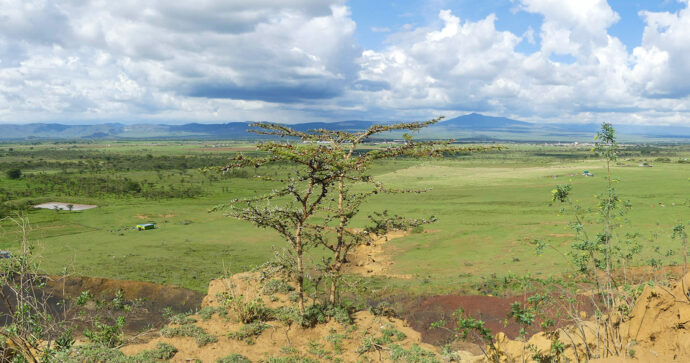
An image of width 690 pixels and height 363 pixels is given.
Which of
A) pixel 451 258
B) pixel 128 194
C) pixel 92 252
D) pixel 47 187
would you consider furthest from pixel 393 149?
pixel 47 187

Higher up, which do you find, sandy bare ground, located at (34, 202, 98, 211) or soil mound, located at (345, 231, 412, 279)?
soil mound, located at (345, 231, 412, 279)

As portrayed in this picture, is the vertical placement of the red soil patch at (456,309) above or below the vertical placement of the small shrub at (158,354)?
below

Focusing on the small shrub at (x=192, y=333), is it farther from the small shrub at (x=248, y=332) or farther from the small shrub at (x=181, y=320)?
the small shrub at (x=248, y=332)

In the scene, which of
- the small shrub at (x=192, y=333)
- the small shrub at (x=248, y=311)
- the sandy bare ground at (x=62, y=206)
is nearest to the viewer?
the small shrub at (x=192, y=333)

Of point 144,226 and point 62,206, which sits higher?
point 144,226

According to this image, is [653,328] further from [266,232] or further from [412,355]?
[266,232]

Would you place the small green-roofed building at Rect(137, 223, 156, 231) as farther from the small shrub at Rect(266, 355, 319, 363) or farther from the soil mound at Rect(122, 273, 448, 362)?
the small shrub at Rect(266, 355, 319, 363)

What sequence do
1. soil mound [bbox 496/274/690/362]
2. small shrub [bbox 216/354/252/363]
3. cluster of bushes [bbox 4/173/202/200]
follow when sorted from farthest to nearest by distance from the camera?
cluster of bushes [bbox 4/173/202/200] < small shrub [bbox 216/354/252/363] < soil mound [bbox 496/274/690/362]

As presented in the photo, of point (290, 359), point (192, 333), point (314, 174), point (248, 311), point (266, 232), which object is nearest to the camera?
point (290, 359)

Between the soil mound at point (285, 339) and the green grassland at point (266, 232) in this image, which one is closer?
the soil mound at point (285, 339)

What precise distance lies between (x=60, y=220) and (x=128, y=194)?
69.9 feet

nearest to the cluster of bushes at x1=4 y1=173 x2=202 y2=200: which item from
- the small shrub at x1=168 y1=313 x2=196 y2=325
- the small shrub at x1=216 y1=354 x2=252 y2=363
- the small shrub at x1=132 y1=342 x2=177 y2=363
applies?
the small shrub at x1=168 y1=313 x2=196 y2=325

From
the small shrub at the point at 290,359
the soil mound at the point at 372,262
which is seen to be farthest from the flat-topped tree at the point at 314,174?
the soil mound at the point at 372,262

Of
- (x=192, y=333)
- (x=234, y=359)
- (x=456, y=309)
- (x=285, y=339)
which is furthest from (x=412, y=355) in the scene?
(x=456, y=309)
